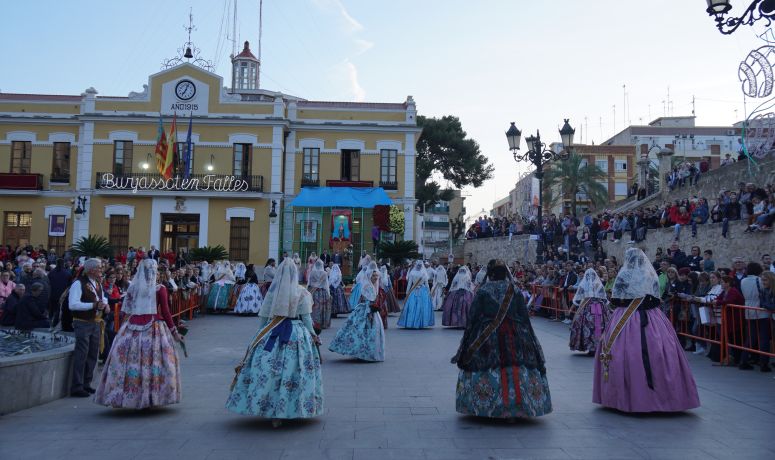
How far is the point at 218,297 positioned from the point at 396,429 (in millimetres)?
15449

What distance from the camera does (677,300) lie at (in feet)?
42.1

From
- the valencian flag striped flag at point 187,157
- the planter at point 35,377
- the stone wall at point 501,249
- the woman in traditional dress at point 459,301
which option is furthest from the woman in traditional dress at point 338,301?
the valencian flag striped flag at point 187,157

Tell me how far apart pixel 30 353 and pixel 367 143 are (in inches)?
1036

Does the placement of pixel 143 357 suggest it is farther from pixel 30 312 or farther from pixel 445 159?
pixel 445 159

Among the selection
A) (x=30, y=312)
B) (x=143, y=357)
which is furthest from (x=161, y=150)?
(x=143, y=357)

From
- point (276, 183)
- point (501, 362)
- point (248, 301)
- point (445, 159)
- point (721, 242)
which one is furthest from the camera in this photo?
point (445, 159)

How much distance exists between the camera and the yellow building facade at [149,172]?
3122cm

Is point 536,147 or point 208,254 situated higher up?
point 536,147

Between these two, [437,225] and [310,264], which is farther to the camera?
→ [437,225]

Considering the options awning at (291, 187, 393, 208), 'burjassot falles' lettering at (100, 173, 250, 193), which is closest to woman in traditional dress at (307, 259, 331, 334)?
awning at (291, 187, 393, 208)

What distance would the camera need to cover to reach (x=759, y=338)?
10328 mm

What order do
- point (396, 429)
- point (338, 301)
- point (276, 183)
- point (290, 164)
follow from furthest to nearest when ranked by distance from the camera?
point (290, 164) < point (276, 183) < point (338, 301) < point (396, 429)

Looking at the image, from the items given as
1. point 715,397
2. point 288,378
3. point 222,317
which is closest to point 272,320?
point 288,378

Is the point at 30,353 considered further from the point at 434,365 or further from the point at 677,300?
the point at 677,300
